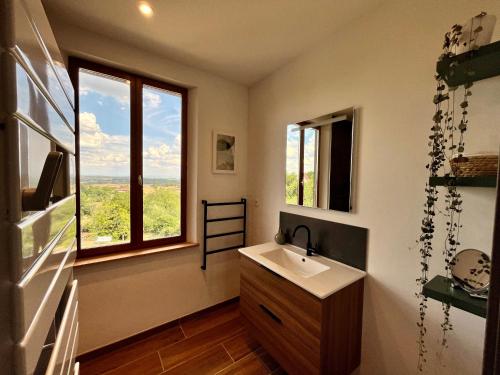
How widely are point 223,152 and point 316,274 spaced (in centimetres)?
156

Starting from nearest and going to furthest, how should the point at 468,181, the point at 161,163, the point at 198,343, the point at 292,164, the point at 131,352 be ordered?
the point at 468,181 < the point at 131,352 < the point at 198,343 < the point at 292,164 < the point at 161,163

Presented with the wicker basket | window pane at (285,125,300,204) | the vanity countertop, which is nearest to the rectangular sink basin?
the vanity countertop

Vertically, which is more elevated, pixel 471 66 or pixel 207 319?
pixel 471 66

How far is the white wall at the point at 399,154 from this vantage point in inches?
38.8

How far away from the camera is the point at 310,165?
1792 millimetres

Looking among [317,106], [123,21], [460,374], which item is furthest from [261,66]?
[460,374]

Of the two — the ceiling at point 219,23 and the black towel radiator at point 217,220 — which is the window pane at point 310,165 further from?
the black towel radiator at point 217,220

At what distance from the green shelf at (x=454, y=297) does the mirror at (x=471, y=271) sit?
0.12 feet

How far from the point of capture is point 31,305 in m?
0.36

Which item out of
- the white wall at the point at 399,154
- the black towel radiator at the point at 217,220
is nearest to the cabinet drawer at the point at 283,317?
the white wall at the point at 399,154

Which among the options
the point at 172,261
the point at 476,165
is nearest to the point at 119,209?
the point at 172,261

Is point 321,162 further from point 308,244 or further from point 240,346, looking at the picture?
point 240,346

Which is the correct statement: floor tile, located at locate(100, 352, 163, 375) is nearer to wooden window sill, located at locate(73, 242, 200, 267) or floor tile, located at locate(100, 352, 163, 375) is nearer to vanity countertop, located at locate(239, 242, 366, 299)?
wooden window sill, located at locate(73, 242, 200, 267)

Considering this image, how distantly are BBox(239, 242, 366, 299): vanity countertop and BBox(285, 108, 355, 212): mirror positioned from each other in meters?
0.42
